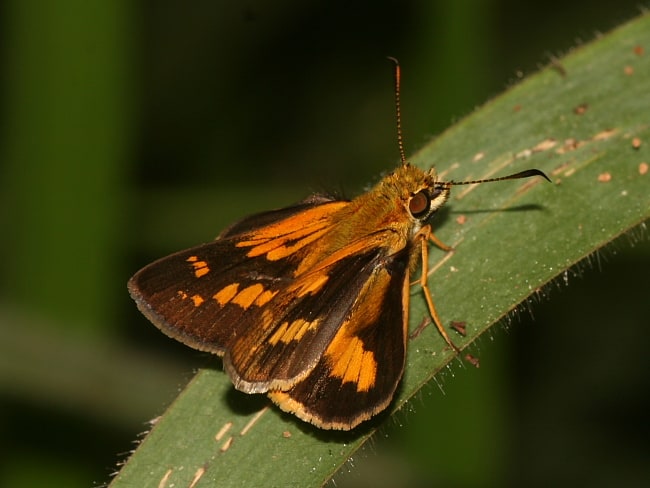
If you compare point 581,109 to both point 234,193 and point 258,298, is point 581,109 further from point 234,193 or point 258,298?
point 234,193

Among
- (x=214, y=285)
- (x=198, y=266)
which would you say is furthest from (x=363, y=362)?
(x=198, y=266)

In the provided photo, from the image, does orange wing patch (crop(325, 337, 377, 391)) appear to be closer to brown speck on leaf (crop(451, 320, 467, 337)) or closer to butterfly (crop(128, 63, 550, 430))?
butterfly (crop(128, 63, 550, 430))

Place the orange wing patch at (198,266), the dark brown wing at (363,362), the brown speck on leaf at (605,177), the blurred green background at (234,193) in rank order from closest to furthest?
the dark brown wing at (363,362)
the orange wing patch at (198,266)
the brown speck on leaf at (605,177)
the blurred green background at (234,193)

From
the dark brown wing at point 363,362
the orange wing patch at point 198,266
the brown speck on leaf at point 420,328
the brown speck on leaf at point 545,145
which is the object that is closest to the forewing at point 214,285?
the orange wing patch at point 198,266

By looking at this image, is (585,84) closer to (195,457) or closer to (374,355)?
(374,355)

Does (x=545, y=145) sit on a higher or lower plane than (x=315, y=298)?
lower

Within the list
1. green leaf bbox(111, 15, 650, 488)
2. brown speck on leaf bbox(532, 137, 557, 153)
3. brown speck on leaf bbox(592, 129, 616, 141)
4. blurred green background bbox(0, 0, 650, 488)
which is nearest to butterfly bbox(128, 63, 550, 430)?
green leaf bbox(111, 15, 650, 488)

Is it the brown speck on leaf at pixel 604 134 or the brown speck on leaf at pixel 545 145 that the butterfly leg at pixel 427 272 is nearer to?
the brown speck on leaf at pixel 545 145

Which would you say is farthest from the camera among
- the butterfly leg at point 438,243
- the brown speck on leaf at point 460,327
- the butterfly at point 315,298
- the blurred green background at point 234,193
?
the blurred green background at point 234,193
